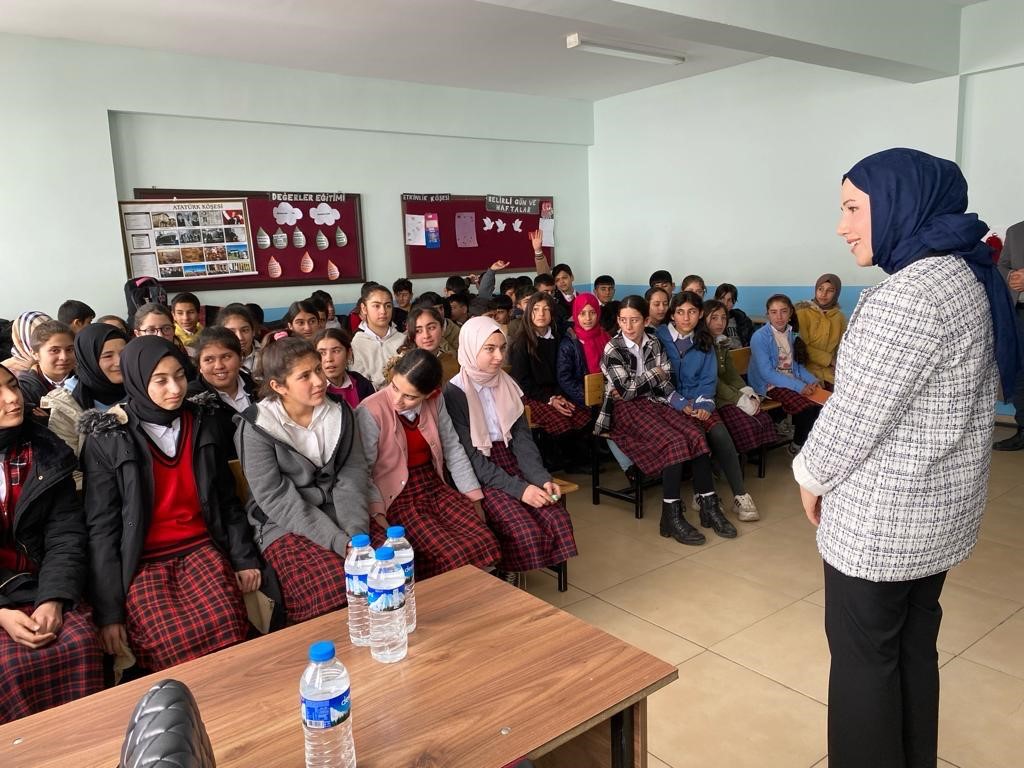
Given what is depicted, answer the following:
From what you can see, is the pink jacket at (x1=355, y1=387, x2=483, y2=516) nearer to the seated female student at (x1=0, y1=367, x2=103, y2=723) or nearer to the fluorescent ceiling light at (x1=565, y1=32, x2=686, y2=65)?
the seated female student at (x1=0, y1=367, x2=103, y2=723)

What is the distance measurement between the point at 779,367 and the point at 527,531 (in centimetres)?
269

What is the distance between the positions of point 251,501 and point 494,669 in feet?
4.64

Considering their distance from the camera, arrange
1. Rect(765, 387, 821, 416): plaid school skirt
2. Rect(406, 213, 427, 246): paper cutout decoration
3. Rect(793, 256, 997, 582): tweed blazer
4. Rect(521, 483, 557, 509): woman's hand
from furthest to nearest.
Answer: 1. Rect(406, 213, 427, 246): paper cutout decoration
2. Rect(765, 387, 821, 416): plaid school skirt
3. Rect(521, 483, 557, 509): woman's hand
4. Rect(793, 256, 997, 582): tweed blazer

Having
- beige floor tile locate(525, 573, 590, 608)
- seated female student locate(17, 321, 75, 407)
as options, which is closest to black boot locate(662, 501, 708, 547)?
beige floor tile locate(525, 573, 590, 608)

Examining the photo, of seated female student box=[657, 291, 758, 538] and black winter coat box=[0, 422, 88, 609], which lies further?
seated female student box=[657, 291, 758, 538]

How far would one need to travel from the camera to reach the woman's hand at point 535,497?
2.95 metres

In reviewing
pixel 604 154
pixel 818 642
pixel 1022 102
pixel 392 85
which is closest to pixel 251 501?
pixel 818 642

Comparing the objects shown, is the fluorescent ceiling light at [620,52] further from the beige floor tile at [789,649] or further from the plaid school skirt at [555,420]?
the beige floor tile at [789,649]

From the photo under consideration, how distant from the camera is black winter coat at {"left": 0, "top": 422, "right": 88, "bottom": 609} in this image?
2.03 m

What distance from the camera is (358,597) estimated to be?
1.62 m

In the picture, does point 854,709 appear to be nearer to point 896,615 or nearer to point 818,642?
point 896,615

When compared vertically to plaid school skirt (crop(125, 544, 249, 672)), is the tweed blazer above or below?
above

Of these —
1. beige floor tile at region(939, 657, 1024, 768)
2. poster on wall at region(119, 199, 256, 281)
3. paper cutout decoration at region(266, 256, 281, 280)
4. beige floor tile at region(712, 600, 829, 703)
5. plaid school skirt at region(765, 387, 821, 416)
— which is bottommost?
beige floor tile at region(712, 600, 829, 703)

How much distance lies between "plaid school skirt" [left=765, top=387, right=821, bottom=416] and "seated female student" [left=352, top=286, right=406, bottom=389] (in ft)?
8.16
